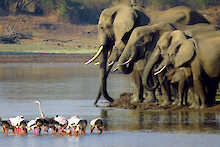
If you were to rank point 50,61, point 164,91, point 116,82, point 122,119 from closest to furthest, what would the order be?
point 122,119 → point 164,91 → point 116,82 → point 50,61

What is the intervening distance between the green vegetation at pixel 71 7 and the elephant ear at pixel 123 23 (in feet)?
103

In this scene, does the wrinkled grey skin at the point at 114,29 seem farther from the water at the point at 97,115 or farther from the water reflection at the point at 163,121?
the water reflection at the point at 163,121

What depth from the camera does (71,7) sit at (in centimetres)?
6328

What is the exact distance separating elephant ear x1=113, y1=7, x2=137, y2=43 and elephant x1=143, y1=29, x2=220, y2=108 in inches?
113

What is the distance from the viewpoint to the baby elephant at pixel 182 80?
2455cm

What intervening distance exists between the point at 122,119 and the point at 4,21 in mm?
36663

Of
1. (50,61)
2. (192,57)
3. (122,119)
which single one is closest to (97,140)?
(122,119)

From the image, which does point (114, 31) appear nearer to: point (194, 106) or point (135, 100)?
point (135, 100)

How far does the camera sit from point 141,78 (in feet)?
86.6

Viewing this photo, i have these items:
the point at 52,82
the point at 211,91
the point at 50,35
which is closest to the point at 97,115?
the point at 211,91

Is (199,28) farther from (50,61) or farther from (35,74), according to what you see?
(50,61)

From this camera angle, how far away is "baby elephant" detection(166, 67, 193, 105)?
2455cm

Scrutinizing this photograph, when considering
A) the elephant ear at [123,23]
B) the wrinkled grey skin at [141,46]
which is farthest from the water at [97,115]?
the elephant ear at [123,23]

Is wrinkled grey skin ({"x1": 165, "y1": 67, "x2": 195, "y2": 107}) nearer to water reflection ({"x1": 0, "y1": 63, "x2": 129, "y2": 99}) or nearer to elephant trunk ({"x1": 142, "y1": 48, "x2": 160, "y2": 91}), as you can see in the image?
elephant trunk ({"x1": 142, "y1": 48, "x2": 160, "y2": 91})
